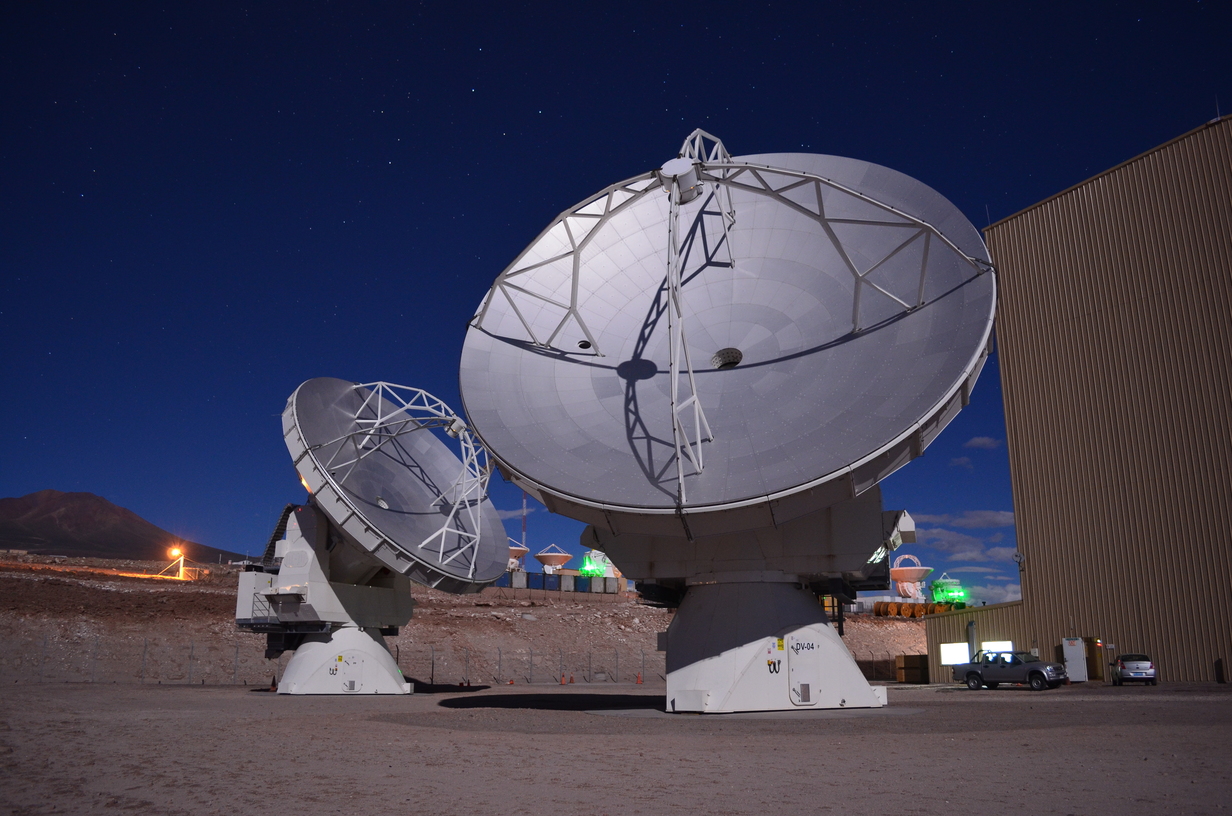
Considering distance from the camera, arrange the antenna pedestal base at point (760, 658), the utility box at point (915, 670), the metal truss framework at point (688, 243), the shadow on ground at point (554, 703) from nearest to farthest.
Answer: the metal truss framework at point (688, 243) < the antenna pedestal base at point (760, 658) < the shadow on ground at point (554, 703) < the utility box at point (915, 670)

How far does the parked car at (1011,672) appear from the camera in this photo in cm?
3178

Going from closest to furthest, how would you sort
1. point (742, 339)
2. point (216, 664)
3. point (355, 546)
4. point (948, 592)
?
1. point (742, 339)
2. point (355, 546)
3. point (216, 664)
4. point (948, 592)

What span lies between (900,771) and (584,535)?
1260cm

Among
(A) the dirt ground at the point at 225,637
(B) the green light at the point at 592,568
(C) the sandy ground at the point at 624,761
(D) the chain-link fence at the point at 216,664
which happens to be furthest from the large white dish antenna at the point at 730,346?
(B) the green light at the point at 592,568

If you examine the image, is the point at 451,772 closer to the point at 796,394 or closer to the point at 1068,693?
the point at 796,394

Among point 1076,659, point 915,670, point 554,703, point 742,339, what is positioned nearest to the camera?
point 742,339

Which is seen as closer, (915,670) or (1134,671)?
(1134,671)

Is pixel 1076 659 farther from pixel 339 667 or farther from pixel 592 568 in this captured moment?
pixel 592 568

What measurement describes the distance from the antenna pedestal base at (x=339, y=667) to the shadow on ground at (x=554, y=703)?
3.36 metres

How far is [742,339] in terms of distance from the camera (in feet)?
69.1

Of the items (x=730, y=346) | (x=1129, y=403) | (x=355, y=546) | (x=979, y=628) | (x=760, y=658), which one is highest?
(x=1129, y=403)

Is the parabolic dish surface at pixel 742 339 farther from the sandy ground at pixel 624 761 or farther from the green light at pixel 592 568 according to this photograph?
the green light at pixel 592 568

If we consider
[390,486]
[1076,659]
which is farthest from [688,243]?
[1076,659]

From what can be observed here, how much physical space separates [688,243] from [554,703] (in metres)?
14.0
